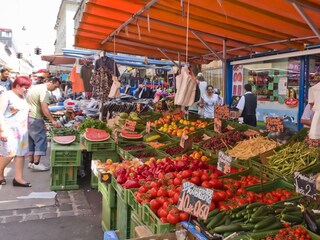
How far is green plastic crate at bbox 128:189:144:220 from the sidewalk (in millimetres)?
1242

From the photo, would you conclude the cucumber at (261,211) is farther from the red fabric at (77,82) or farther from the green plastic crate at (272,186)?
the red fabric at (77,82)

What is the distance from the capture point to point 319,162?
395 centimetres

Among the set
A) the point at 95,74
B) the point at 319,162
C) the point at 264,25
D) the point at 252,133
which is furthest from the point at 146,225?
the point at 95,74

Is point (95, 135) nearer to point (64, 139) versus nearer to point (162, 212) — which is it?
point (64, 139)

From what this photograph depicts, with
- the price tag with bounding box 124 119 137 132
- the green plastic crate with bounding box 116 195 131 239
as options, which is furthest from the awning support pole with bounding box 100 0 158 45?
the green plastic crate with bounding box 116 195 131 239

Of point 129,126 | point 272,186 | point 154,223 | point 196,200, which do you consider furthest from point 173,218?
point 129,126

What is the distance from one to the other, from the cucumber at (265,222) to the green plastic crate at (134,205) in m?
1.18

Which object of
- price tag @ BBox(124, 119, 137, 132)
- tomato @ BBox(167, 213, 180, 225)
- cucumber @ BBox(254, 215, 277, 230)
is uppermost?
price tag @ BBox(124, 119, 137, 132)

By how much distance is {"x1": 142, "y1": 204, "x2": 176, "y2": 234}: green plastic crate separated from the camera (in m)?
2.78

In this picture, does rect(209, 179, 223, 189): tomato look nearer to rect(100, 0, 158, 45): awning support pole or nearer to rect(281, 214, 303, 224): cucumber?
rect(281, 214, 303, 224): cucumber

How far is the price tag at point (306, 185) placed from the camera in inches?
104

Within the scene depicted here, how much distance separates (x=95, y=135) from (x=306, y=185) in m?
4.44

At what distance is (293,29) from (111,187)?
12.0ft

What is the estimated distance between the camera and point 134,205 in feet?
11.5
